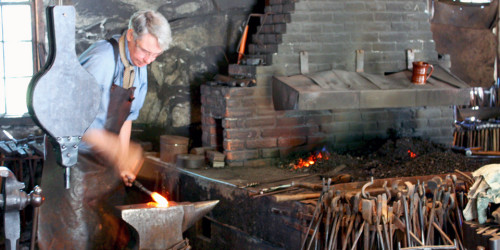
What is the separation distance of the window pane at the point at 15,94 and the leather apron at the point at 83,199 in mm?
1783

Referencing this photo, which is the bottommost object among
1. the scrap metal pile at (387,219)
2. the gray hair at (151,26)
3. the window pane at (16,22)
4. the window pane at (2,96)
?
the scrap metal pile at (387,219)

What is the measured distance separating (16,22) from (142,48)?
225 centimetres

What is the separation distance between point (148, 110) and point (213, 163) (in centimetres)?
101

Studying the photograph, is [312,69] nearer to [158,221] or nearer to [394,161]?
[394,161]

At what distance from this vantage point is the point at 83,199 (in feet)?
15.0

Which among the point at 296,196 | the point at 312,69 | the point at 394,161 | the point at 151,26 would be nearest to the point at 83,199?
the point at 151,26

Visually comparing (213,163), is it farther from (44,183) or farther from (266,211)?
(44,183)

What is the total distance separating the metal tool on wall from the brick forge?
313 cm

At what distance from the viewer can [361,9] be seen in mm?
6520

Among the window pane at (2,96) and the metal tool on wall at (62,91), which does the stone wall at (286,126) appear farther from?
the metal tool on wall at (62,91)

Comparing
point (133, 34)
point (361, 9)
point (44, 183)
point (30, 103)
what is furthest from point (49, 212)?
point (361, 9)

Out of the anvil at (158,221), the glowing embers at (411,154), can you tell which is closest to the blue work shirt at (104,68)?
the anvil at (158,221)

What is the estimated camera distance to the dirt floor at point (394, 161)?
5.70m

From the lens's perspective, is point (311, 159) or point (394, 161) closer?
point (394, 161)
